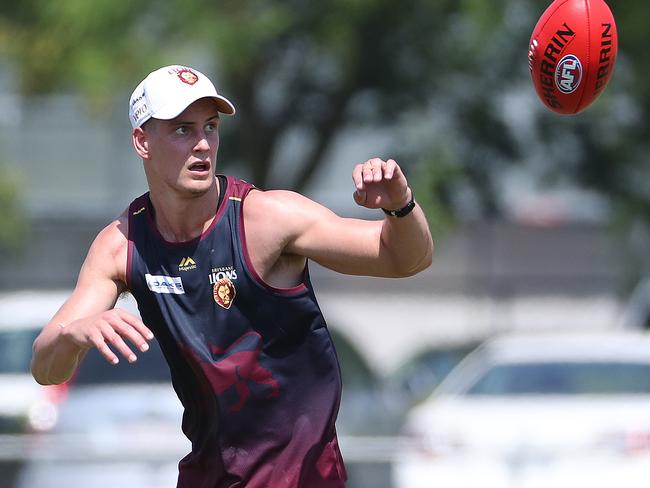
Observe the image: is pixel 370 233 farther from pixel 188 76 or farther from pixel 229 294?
pixel 188 76

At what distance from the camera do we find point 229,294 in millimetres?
4684

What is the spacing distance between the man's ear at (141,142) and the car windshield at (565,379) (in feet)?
20.4

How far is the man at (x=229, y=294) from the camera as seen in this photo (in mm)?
4664

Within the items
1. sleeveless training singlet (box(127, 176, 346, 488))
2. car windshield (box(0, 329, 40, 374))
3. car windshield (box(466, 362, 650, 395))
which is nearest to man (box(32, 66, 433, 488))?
sleeveless training singlet (box(127, 176, 346, 488))

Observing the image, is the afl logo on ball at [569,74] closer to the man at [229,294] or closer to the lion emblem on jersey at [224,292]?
the man at [229,294]

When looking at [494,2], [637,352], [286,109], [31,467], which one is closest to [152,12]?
[286,109]

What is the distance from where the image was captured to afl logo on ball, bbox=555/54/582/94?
19.0 feet

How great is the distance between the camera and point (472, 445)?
10094 millimetres

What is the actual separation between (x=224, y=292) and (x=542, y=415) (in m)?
5.98

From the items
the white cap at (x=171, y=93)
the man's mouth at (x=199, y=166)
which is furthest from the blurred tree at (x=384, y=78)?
the man's mouth at (x=199, y=166)

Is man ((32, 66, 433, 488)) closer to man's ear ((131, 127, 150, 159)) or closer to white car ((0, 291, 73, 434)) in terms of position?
man's ear ((131, 127, 150, 159))

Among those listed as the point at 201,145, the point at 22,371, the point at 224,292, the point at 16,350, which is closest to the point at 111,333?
the point at 224,292

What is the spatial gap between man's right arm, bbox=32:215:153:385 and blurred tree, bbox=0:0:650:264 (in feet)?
33.3

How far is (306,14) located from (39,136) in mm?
10780
